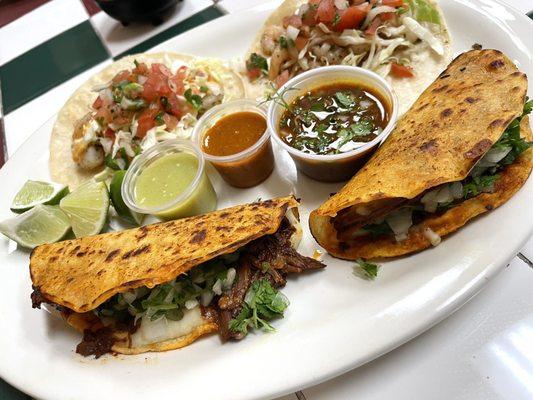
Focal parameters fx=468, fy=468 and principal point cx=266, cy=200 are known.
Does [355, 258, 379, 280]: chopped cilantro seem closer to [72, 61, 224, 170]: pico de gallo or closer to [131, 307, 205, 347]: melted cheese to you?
[131, 307, 205, 347]: melted cheese

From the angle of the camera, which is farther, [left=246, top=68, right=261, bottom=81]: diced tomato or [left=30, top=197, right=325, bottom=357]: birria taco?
[left=246, top=68, right=261, bottom=81]: diced tomato

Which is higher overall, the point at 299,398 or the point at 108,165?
the point at 108,165

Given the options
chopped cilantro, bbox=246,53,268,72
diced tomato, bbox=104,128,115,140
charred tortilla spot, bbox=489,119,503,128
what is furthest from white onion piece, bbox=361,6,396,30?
diced tomato, bbox=104,128,115,140

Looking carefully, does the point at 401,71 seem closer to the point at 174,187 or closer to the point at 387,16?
the point at 387,16

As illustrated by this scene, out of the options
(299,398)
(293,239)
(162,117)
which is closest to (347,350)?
(299,398)

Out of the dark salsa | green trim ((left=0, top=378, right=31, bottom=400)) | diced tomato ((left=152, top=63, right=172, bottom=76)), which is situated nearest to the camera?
green trim ((left=0, top=378, right=31, bottom=400))

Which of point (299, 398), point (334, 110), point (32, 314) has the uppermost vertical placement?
point (334, 110)

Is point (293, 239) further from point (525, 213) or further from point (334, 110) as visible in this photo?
point (525, 213)
